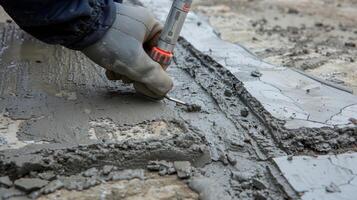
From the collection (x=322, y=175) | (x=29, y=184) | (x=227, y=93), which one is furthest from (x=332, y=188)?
(x=29, y=184)

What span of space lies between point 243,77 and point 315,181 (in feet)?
2.79

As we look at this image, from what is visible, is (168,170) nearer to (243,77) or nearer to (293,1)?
(243,77)

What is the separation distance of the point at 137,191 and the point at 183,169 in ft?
0.61

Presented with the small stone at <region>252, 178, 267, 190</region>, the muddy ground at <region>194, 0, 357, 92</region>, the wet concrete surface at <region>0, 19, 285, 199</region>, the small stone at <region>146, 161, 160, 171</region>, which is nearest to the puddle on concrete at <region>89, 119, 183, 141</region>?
the wet concrete surface at <region>0, 19, 285, 199</region>

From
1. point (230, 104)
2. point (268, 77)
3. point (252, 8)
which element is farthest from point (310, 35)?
point (230, 104)

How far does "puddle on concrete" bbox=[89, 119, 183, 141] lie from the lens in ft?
5.47

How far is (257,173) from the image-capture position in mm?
1582

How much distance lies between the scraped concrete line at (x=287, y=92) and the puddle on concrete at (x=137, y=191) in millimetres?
542

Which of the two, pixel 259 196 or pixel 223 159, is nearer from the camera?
pixel 259 196

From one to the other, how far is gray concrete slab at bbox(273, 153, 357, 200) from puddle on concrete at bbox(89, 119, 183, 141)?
412 millimetres

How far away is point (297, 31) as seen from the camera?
11.0 ft

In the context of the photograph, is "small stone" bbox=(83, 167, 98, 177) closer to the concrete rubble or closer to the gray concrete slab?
the concrete rubble

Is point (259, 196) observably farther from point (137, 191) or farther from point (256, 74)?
point (256, 74)

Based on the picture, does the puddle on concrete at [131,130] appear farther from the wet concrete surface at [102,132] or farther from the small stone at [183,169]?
the small stone at [183,169]
